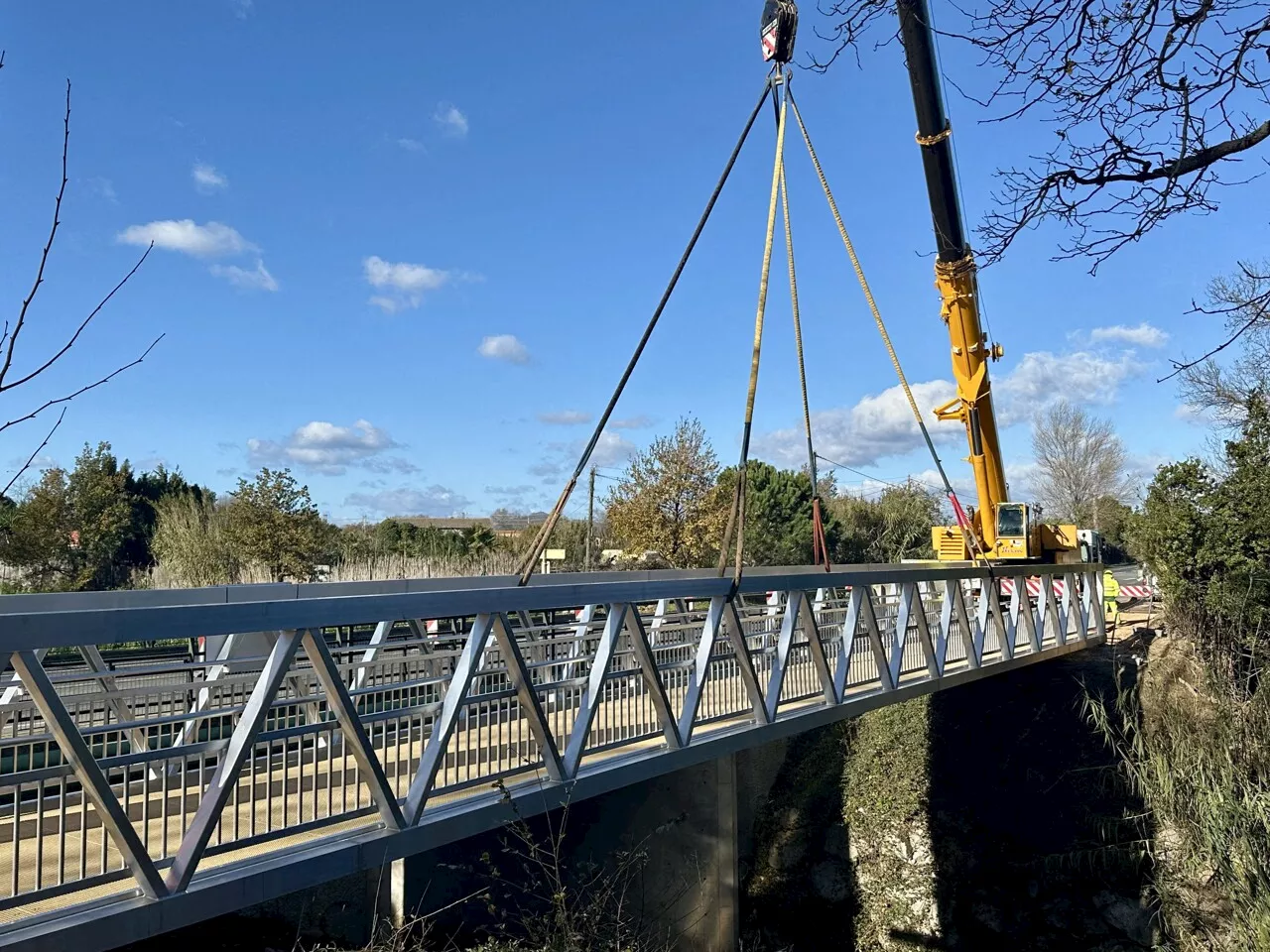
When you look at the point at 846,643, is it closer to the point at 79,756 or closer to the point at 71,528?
the point at 79,756

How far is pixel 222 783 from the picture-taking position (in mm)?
3812

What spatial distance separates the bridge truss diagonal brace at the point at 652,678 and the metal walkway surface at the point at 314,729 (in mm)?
14

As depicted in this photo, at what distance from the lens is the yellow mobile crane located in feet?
39.7

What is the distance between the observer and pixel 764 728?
7262 millimetres

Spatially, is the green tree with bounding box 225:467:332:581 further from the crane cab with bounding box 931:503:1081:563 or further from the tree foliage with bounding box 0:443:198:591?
the crane cab with bounding box 931:503:1081:563

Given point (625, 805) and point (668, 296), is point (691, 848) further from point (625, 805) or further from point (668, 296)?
point (668, 296)

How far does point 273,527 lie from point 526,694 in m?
17.6

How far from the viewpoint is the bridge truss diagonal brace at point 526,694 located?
5.07 m

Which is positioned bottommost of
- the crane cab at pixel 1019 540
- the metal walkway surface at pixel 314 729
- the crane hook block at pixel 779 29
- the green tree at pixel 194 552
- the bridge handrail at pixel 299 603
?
the metal walkway surface at pixel 314 729

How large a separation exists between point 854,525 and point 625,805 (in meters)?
31.4

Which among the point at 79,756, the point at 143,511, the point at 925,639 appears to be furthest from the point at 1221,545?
the point at 143,511

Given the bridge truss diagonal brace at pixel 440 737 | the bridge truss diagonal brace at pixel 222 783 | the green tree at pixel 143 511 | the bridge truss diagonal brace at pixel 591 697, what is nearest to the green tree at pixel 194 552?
the green tree at pixel 143 511

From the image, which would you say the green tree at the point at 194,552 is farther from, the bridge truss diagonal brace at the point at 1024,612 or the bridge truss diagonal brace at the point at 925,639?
the bridge truss diagonal brace at the point at 925,639

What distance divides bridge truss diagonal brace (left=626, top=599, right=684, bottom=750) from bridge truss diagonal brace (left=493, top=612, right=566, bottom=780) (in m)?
0.85
